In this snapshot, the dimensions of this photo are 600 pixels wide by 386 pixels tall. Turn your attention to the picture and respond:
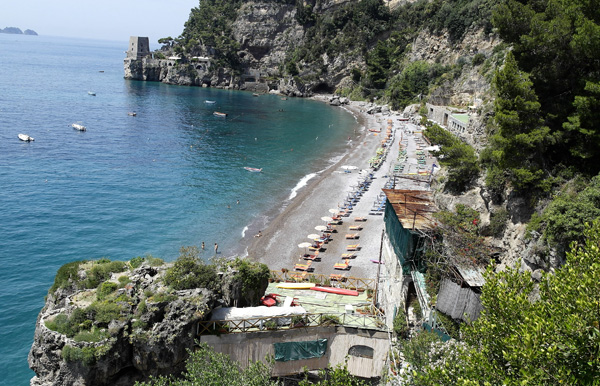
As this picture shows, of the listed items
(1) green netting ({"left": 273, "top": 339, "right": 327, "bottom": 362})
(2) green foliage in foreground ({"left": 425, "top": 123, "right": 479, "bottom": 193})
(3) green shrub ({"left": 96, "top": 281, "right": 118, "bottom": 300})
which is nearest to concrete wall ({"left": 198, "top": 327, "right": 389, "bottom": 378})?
(1) green netting ({"left": 273, "top": 339, "right": 327, "bottom": 362})

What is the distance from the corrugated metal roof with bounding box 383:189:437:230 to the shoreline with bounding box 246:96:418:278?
7999 millimetres

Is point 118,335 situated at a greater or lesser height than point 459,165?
lesser

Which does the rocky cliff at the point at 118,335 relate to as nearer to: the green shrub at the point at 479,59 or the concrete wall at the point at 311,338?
the concrete wall at the point at 311,338

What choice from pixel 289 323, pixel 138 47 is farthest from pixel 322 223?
pixel 138 47

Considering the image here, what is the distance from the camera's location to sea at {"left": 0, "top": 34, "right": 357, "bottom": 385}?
33.0 metres

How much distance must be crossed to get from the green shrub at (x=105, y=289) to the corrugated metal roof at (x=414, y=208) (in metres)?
14.1

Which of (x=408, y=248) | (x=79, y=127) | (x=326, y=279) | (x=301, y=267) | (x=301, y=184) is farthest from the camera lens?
(x=79, y=127)

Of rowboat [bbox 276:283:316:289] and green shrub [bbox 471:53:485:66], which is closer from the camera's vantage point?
rowboat [bbox 276:283:316:289]

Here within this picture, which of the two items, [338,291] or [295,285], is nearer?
[338,291]

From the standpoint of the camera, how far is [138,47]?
145125 mm

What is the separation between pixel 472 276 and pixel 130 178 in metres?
44.6

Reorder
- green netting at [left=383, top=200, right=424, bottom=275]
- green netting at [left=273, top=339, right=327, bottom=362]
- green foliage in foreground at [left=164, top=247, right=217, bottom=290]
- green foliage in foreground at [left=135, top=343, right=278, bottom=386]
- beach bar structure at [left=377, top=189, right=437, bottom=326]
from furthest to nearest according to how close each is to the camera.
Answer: green netting at [left=383, top=200, right=424, bottom=275] < beach bar structure at [left=377, top=189, right=437, bottom=326] < green foliage in foreground at [left=164, top=247, right=217, bottom=290] < green netting at [left=273, top=339, right=327, bottom=362] < green foliage in foreground at [left=135, top=343, right=278, bottom=386]

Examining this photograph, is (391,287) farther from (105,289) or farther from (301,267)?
(105,289)

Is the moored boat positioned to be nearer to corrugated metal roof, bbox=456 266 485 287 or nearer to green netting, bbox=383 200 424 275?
green netting, bbox=383 200 424 275
